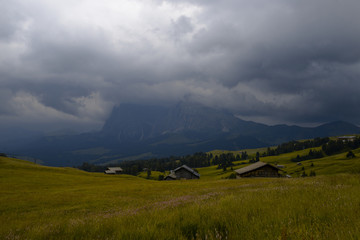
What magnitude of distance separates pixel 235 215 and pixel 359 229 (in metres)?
2.29

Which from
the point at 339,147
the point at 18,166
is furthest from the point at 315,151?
the point at 18,166

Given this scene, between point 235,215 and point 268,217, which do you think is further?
point 235,215

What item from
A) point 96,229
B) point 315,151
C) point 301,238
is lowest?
point 315,151

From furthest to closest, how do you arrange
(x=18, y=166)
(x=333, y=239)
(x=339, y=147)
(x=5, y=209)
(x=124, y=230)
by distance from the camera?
(x=339, y=147) → (x=18, y=166) → (x=5, y=209) → (x=124, y=230) → (x=333, y=239)

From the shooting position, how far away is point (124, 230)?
406 centimetres

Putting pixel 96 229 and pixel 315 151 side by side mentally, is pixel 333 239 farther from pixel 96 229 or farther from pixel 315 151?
pixel 315 151

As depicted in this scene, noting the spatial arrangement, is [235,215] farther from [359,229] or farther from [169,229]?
[359,229]

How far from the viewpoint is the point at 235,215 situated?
4.66 meters

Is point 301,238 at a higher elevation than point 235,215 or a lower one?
higher

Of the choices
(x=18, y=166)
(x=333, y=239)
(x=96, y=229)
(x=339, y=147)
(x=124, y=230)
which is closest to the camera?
(x=333, y=239)

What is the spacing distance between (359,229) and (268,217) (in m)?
1.65

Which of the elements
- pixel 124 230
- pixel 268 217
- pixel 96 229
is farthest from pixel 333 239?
pixel 96 229

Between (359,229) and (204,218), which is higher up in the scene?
(359,229)

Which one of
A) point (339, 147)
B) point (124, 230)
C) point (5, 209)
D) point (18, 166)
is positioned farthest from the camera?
point (339, 147)
